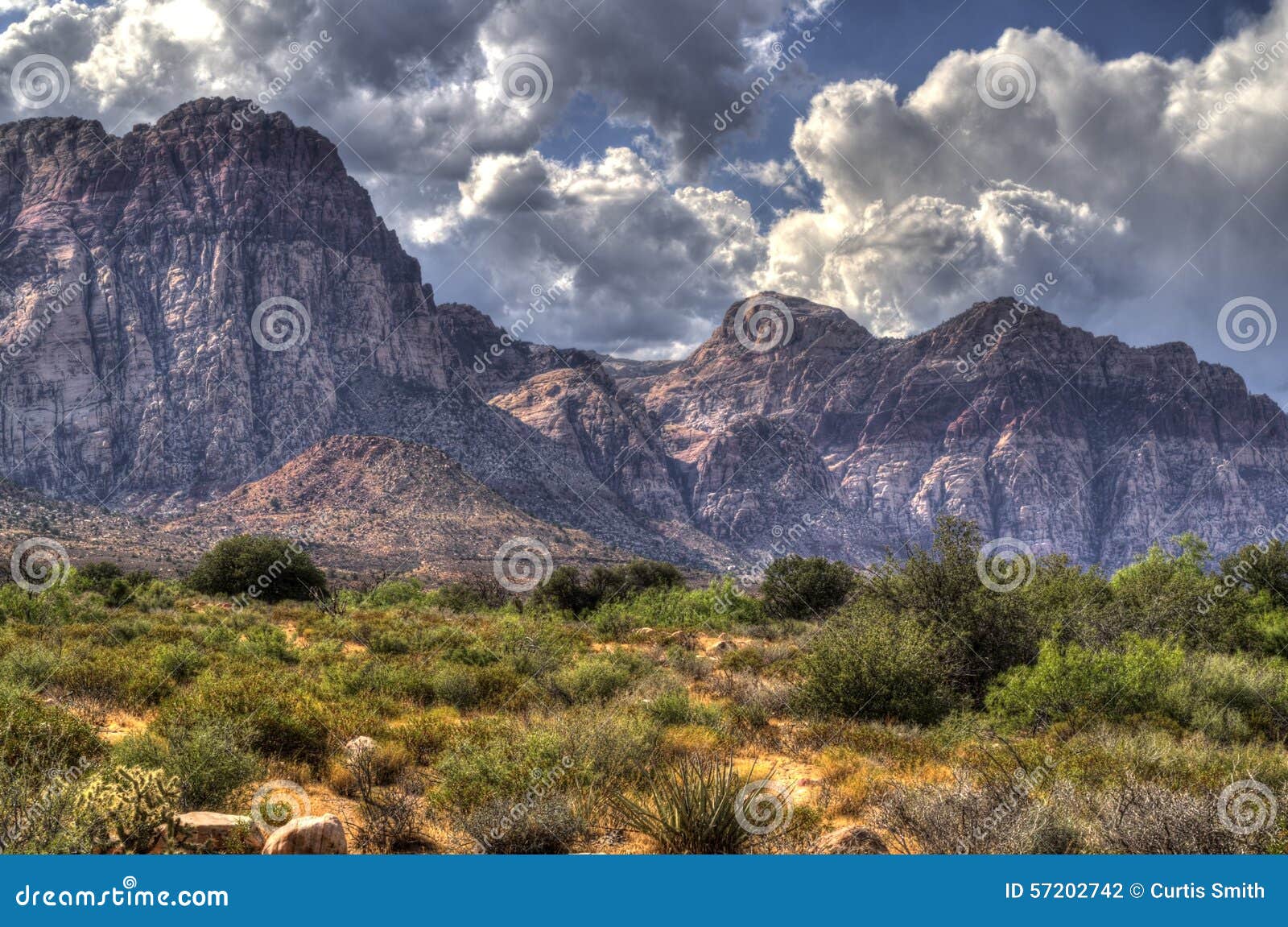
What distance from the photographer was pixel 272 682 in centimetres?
1001

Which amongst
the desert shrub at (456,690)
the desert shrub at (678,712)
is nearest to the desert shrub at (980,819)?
the desert shrub at (678,712)

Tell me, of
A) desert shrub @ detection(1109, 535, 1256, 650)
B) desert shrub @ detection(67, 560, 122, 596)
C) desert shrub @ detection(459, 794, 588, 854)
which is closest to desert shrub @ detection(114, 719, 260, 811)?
desert shrub @ detection(459, 794, 588, 854)

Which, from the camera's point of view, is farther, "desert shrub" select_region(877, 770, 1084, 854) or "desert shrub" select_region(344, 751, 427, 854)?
"desert shrub" select_region(344, 751, 427, 854)

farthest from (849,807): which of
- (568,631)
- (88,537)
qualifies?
(88,537)

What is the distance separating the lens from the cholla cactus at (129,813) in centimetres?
528

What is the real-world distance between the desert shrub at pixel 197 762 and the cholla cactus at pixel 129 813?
0.79 m

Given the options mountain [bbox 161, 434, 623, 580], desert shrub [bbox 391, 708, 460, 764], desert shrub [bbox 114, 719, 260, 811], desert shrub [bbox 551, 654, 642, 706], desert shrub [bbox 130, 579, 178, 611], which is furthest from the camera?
mountain [bbox 161, 434, 623, 580]

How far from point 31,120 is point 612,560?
17826 centimetres

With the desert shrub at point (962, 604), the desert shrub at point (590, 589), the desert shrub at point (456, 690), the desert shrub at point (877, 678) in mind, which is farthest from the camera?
the desert shrub at point (590, 589)

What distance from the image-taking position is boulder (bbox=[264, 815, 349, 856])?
17.1 feet

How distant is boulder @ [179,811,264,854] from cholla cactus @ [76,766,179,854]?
12 centimetres

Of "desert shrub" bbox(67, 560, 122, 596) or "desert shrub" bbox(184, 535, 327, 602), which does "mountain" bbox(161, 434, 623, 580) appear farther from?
"desert shrub" bbox(67, 560, 122, 596)

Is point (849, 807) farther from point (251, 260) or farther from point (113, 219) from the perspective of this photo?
point (113, 219)

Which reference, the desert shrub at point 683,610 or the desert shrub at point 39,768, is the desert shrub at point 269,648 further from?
the desert shrub at point 683,610
